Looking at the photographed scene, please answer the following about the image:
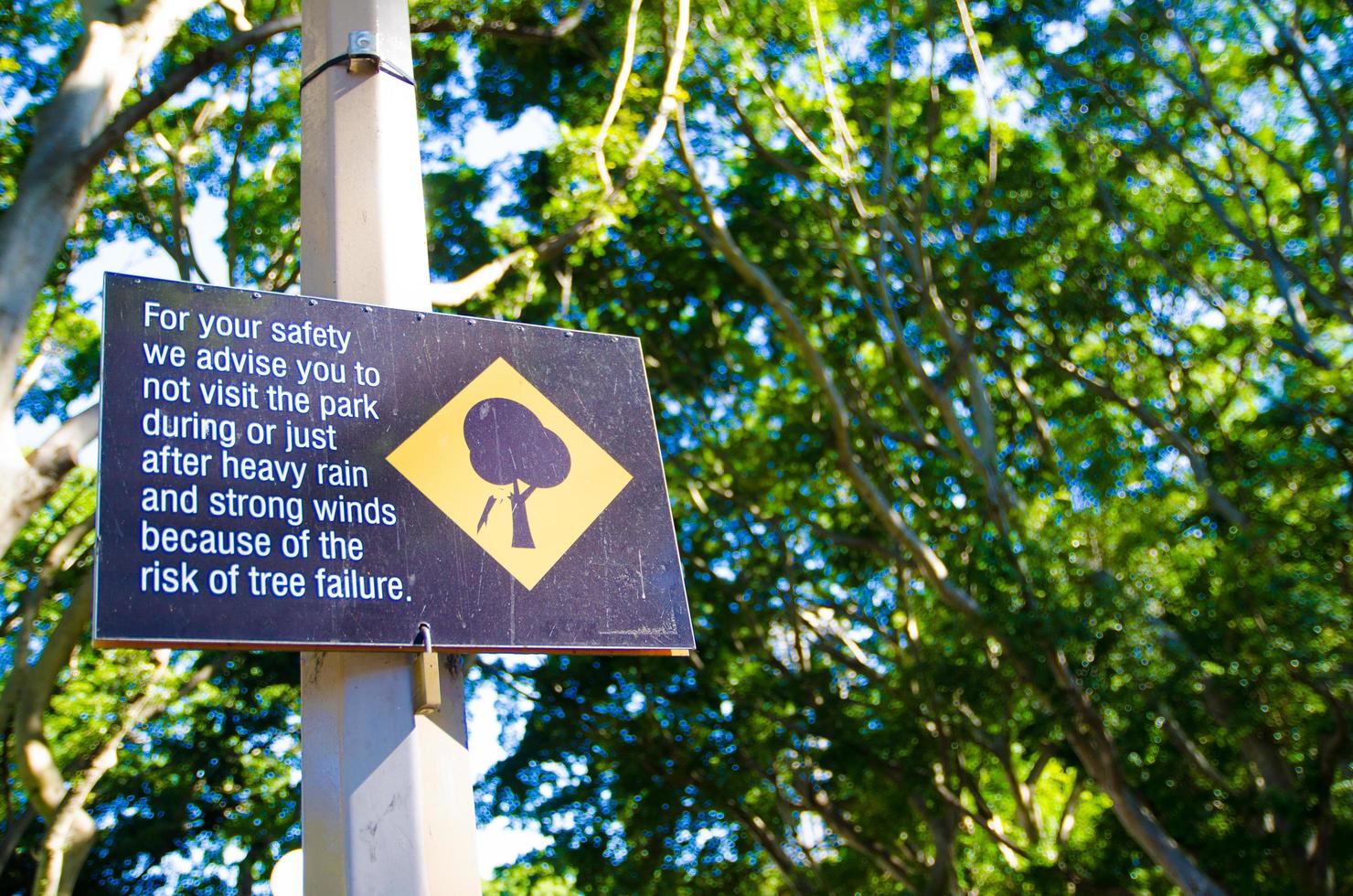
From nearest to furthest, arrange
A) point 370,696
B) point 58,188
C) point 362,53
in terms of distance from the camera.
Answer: point 370,696 → point 362,53 → point 58,188

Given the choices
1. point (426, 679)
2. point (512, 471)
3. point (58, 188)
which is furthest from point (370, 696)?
point (58, 188)

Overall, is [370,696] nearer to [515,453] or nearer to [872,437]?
[515,453]

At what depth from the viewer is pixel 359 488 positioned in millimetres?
2652

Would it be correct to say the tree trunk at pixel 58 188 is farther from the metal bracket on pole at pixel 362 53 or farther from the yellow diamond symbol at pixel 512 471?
the yellow diamond symbol at pixel 512 471

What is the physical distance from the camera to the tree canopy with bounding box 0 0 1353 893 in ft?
33.2

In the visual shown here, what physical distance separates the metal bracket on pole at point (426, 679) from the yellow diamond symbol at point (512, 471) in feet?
0.85

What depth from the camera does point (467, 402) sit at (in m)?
2.91

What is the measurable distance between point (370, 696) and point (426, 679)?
0.11 m

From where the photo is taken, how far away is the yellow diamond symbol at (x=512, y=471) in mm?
2732

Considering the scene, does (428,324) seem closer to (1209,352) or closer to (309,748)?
(309,748)

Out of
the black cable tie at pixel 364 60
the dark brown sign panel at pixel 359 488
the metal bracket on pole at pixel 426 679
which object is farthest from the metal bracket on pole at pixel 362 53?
the metal bracket on pole at pixel 426 679

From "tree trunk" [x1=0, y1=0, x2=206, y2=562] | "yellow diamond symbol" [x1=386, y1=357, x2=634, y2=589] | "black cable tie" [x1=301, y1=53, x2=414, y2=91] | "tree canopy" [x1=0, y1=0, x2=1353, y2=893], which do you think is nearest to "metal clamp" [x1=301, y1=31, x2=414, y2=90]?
"black cable tie" [x1=301, y1=53, x2=414, y2=91]

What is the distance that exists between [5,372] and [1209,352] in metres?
11.2

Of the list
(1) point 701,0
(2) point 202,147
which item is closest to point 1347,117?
(1) point 701,0
